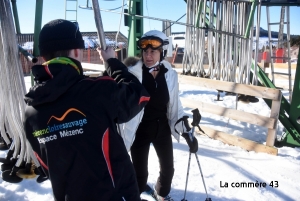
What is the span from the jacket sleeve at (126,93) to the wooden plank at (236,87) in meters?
3.63

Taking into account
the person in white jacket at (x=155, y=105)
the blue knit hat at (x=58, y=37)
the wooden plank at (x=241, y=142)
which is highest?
the blue knit hat at (x=58, y=37)

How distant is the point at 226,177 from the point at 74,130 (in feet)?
9.49

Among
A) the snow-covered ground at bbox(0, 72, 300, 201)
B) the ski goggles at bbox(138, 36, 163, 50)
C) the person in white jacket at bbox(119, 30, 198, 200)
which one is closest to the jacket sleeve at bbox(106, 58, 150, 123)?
the person in white jacket at bbox(119, 30, 198, 200)

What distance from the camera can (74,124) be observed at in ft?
3.98

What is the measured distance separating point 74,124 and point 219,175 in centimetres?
291

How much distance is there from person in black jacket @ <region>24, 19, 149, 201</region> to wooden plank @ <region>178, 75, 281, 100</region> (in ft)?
12.7

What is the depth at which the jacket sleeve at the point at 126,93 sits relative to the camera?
138 centimetres

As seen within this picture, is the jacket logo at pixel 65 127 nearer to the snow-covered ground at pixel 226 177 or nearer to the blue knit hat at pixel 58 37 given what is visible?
the blue knit hat at pixel 58 37

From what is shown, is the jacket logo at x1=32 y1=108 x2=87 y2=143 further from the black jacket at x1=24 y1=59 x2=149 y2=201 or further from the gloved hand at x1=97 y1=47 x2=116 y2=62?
the gloved hand at x1=97 y1=47 x2=116 y2=62

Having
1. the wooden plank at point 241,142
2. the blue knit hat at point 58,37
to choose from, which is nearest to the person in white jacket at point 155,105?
the blue knit hat at point 58,37

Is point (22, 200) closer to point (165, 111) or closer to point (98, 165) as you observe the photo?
point (165, 111)

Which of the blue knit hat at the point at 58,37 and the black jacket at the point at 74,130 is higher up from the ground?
the blue knit hat at the point at 58,37

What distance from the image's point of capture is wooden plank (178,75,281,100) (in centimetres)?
452

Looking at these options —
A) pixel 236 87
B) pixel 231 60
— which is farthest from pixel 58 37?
pixel 231 60
